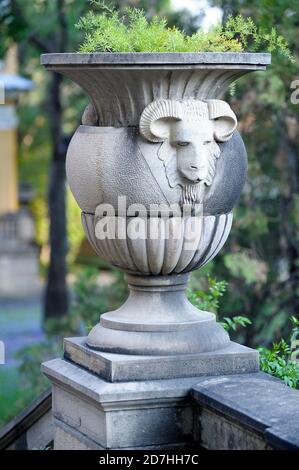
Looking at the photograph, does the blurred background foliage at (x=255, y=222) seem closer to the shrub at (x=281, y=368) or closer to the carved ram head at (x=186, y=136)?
the shrub at (x=281, y=368)

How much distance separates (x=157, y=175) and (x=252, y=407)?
103cm

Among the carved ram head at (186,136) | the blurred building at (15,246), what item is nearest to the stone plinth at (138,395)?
the carved ram head at (186,136)

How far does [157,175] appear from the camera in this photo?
4152mm

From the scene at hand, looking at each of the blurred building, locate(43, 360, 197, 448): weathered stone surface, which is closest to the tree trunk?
the blurred building

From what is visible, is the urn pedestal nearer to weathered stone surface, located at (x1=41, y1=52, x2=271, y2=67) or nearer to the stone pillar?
weathered stone surface, located at (x1=41, y1=52, x2=271, y2=67)

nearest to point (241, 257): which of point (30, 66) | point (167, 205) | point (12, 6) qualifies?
point (12, 6)

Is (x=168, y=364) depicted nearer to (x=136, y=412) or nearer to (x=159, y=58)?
(x=136, y=412)

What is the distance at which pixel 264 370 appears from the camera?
474 cm

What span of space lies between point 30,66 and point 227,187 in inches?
572

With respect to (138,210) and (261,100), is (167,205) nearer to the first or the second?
(138,210)

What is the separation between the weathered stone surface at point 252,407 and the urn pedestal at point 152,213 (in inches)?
3.9

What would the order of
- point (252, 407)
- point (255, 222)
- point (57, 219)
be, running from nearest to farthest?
point (252, 407) → point (255, 222) → point (57, 219)

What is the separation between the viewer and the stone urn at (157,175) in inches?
163

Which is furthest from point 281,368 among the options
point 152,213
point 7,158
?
point 7,158
